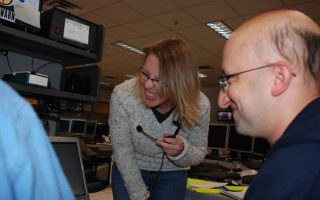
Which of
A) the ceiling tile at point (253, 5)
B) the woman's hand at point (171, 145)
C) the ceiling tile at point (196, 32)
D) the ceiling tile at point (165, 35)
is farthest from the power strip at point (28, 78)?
the ceiling tile at point (165, 35)

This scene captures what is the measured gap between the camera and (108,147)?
5250mm

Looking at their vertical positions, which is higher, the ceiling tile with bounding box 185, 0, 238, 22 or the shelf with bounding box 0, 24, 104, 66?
the ceiling tile with bounding box 185, 0, 238, 22

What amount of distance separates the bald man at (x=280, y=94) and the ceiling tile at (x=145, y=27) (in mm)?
4048

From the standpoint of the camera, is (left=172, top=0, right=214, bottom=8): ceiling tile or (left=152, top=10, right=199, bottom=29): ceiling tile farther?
(left=152, top=10, right=199, bottom=29): ceiling tile

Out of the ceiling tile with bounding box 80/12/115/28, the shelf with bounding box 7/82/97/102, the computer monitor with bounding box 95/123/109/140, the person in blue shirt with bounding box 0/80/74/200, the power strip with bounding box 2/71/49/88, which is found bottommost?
the computer monitor with bounding box 95/123/109/140

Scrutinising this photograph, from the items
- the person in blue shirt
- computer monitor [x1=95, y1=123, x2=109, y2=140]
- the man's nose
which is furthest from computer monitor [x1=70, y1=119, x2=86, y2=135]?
the person in blue shirt

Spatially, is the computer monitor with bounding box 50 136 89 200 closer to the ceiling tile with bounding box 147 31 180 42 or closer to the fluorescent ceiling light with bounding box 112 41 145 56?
the ceiling tile with bounding box 147 31 180 42

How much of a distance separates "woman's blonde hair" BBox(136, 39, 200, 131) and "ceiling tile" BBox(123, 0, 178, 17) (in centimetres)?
279

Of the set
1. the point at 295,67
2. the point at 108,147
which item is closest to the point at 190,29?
the point at 108,147

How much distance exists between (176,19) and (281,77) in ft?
13.2

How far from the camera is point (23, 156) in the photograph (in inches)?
12.5

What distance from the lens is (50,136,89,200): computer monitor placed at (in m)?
1.15

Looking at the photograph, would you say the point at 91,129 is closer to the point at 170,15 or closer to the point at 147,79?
the point at 170,15

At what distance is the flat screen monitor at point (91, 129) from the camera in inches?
238
